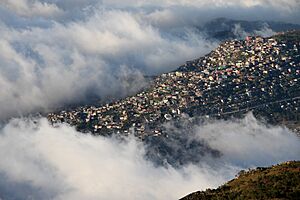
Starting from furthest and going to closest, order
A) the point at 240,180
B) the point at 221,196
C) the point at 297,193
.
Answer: the point at 240,180, the point at 221,196, the point at 297,193

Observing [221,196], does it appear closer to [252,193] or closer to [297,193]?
[252,193]

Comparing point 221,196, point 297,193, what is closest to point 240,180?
point 221,196

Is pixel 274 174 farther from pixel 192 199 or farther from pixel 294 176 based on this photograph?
pixel 192 199

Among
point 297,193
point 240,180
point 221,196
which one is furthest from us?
point 240,180

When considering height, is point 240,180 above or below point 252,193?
above

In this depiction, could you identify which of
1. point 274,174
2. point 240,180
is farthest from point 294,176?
point 240,180

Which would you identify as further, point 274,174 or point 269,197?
point 274,174
